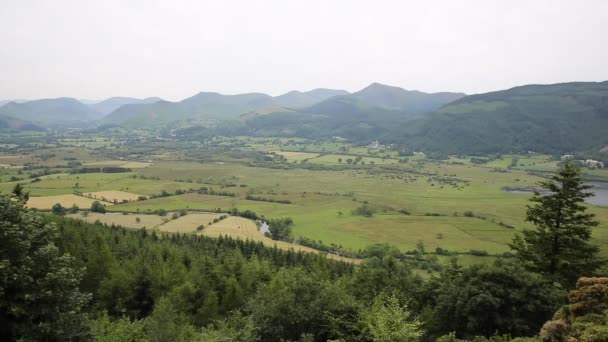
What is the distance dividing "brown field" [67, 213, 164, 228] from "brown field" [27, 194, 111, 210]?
9.91 metres

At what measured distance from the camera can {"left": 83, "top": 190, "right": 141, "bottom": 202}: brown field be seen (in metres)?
116

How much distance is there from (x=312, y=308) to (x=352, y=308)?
2574 millimetres

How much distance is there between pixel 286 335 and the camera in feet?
79.0

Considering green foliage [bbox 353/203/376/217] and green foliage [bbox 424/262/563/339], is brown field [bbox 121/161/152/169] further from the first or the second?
green foliage [bbox 424/262/563/339]

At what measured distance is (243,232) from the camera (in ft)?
282

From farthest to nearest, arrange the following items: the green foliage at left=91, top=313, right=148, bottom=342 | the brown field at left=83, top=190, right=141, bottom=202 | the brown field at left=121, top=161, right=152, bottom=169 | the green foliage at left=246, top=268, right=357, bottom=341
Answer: the brown field at left=121, top=161, right=152, bottom=169 < the brown field at left=83, top=190, right=141, bottom=202 < the green foliage at left=246, top=268, right=357, bottom=341 < the green foliage at left=91, top=313, right=148, bottom=342

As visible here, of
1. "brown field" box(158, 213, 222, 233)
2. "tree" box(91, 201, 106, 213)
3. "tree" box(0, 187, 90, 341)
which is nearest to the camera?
"tree" box(0, 187, 90, 341)

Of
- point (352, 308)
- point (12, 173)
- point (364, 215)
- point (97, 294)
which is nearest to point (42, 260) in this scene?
point (352, 308)

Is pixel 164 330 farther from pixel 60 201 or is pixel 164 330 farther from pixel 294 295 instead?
pixel 60 201

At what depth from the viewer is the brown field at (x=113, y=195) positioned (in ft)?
381

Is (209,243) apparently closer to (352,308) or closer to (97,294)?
(97,294)

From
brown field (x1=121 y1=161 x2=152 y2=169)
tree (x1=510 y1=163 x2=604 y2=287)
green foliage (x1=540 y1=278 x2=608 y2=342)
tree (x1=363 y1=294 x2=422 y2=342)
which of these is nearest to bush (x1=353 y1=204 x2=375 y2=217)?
tree (x1=510 y1=163 x2=604 y2=287)

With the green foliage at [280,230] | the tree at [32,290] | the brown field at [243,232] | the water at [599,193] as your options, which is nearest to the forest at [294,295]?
the tree at [32,290]

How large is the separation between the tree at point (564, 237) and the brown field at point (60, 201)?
341 feet
